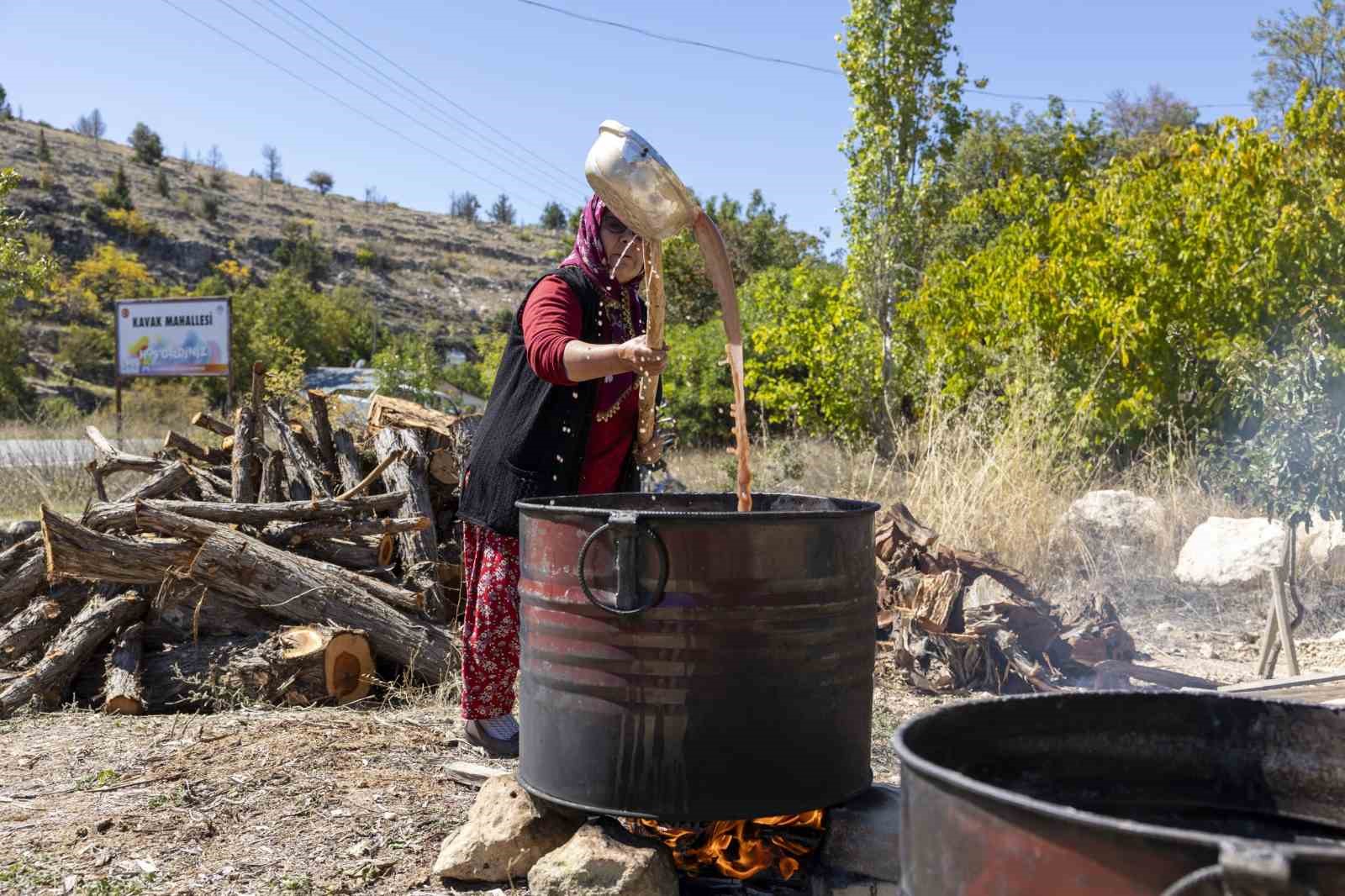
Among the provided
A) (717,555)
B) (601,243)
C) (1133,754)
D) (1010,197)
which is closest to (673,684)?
(717,555)

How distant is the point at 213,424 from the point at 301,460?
88cm

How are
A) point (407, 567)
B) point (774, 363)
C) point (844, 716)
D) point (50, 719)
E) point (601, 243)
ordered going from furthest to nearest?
point (774, 363) < point (407, 567) < point (50, 719) < point (601, 243) < point (844, 716)

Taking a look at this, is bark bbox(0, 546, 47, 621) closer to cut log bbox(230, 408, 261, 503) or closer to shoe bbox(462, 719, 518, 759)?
cut log bbox(230, 408, 261, 503)

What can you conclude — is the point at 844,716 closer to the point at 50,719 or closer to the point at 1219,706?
the point at 1219,706

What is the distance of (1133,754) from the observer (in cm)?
177

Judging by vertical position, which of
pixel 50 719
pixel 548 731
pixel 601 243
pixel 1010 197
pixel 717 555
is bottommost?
pixel 50 719

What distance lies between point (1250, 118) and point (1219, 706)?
9.01 meters

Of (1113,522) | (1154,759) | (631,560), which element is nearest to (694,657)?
(631,560)

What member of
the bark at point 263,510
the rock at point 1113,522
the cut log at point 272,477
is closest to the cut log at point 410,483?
the bark at point 263,510

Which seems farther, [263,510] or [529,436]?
[263,510]

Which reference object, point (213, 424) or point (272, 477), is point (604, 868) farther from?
point (213, 424)

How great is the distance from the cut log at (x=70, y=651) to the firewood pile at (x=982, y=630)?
3461mm

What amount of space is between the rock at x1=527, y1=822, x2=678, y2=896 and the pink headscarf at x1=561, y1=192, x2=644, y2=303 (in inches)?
60.4

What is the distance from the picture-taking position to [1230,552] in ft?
24.1
